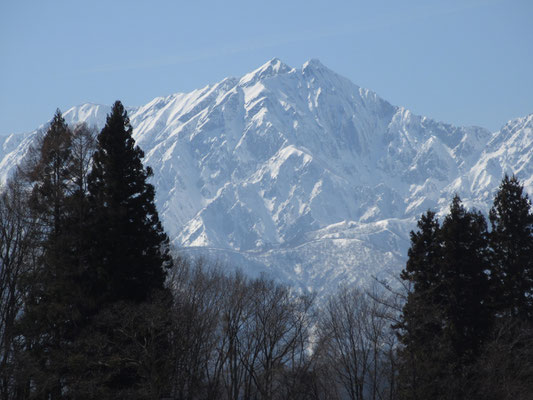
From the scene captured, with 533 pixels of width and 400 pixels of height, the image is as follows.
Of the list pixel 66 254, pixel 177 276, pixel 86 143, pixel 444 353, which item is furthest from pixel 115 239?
pixel 177 276

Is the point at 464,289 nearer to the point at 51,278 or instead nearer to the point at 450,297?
the point at 450,297

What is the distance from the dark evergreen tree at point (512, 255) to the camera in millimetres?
55469

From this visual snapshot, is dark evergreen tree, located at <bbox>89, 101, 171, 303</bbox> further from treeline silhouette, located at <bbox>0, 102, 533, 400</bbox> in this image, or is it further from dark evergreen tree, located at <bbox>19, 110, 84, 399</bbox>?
dark evergreen tree, located at <bbox>19, 110, 84, 399</bbox>

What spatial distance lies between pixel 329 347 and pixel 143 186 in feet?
88.7

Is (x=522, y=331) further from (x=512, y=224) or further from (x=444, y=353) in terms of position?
(x=512, y=224)

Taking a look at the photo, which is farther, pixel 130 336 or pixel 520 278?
pixel 520 278

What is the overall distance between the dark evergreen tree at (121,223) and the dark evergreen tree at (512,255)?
2229 centimetres

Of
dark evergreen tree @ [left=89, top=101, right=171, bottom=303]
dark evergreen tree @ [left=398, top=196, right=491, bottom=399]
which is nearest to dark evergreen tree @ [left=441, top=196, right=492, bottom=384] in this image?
dark evergreen tree @ [left=398, top=196, right=491, bottom=399]

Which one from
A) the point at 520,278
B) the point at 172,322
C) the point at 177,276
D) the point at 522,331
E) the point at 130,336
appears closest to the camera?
the point at 130,336

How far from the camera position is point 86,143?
45719mm

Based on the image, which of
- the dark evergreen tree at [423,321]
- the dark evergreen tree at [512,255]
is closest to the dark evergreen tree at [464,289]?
the dark evergreen tree at [423,321]

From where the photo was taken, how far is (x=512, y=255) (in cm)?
5709

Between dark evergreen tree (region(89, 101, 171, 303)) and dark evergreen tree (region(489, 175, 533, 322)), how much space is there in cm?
2229

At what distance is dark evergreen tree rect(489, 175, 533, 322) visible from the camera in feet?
182
